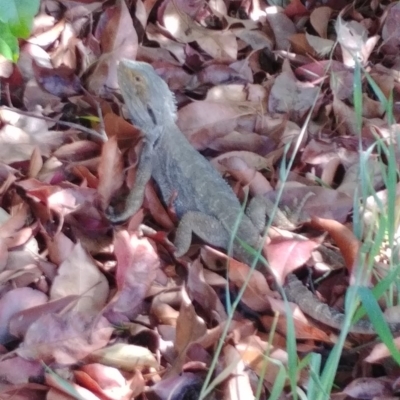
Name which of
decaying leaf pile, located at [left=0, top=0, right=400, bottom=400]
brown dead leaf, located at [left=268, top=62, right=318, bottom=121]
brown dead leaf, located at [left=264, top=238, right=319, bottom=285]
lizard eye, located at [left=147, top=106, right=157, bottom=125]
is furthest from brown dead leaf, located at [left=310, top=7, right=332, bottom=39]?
brown dead leaf, located at [left=264, top=238, right=319, bottom=285]

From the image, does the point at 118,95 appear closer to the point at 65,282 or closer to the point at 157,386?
the point at 65,282

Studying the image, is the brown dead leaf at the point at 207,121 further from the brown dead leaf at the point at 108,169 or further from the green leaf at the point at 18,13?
the green leaf at the point at 18,13

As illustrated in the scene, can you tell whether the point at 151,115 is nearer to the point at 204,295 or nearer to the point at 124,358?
the point at 204,295

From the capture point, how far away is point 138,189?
7.38 ft

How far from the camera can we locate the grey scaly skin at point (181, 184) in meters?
2.15

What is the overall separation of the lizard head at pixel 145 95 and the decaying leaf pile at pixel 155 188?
4.2 inches

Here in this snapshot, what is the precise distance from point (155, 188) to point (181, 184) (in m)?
0.11

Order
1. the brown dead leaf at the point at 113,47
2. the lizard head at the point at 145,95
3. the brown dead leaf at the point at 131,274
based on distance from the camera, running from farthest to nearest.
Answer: the brown dead leaf at the point at 113,47 → the lizard head at the point at 145,95 → the brown dead leaf at the point at 131,274

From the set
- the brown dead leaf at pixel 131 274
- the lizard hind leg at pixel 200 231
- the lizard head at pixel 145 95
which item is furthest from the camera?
the lizard head at pixel 145 95

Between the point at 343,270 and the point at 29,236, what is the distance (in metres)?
1.08

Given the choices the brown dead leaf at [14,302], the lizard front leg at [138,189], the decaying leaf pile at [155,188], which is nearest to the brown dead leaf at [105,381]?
the decaying leaf pile at [155,188]

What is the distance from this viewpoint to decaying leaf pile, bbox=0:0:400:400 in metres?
1.67

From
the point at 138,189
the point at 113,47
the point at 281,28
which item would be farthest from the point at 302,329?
the point at 281,28

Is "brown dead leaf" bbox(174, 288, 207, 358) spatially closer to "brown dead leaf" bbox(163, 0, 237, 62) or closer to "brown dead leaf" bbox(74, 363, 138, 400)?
"brown dead leaf" bbox(74, 363, 138, 400)
